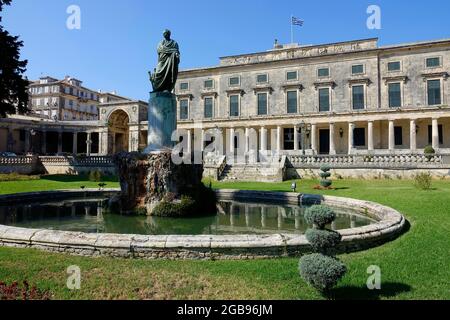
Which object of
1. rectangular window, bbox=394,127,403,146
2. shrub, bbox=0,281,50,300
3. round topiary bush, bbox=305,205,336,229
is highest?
rectangular window, bbox=394,127,403,146

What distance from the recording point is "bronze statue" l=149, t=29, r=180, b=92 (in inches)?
488

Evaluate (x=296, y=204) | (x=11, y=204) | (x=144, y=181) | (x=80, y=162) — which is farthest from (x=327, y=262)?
(x=80, y=162)

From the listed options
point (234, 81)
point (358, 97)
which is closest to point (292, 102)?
point (358, 97)

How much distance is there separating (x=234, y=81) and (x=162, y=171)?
120 ft

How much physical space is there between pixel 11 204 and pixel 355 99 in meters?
37.4

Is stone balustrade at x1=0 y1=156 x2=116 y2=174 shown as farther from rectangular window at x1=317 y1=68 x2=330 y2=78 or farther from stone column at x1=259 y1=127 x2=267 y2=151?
rectangular window at x1=317 y1=68 x2=330 y2=78

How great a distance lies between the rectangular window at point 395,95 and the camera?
37.8 meters

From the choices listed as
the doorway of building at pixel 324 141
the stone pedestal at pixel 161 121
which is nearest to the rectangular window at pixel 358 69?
the doorway of building at pixel 324 141

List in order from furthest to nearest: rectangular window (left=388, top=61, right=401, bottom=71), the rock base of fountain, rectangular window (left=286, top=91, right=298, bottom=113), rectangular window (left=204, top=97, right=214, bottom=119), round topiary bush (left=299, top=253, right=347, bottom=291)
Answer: rectangular window (left=204, top=97, right=214, bottom=119), rectangular window (left=286, top=91, right=298, bottom=113), rectangular window (left=388, top=61, right=401, bottom=71), the rock base of fountain, round topiary bush (left=299, top=253, right=347, bottom=291)

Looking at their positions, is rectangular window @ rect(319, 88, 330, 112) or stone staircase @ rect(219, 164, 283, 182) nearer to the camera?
stone staircase @ rect(219, 164, 283, 182)

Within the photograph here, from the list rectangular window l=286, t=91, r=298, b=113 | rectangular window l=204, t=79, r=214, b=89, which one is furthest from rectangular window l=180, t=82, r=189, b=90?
rectangular window l=286, t=91, r=298, b=113

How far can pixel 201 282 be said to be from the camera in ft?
17.0

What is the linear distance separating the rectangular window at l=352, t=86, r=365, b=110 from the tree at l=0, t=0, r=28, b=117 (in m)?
34.8

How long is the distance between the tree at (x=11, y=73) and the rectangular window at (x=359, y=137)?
34.9 m
